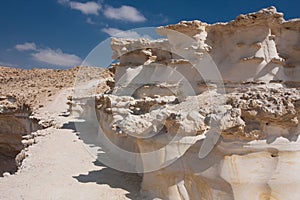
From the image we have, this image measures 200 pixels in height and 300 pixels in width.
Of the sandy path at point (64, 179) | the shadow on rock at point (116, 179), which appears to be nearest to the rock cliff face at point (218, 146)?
the shadow on rock at point (116, 179)

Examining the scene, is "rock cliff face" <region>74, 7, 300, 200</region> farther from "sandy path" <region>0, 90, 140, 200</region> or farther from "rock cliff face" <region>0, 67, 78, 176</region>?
"rock cliff face" <region>0, 67, 78, 176</region>

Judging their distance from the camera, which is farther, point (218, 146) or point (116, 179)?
point (116, 179)

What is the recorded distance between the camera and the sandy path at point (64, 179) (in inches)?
203

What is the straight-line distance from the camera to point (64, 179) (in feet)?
19.6

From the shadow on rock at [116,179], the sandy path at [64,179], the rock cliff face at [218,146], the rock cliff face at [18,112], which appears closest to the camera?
the rock cliff face at [218,146]

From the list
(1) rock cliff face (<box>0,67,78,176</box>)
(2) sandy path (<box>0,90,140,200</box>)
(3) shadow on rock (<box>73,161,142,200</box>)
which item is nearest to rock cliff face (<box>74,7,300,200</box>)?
(3) shadow on rock (<box>73,161,142,200</box>)

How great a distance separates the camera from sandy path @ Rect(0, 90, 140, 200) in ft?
16.9

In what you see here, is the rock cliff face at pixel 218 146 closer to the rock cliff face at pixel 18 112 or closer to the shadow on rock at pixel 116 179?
the shadow on rock at pixel 116 179

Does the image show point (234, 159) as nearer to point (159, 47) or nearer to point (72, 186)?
point (72, 186)

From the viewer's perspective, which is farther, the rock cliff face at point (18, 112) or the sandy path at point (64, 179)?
the rock cliff face at point (18, 112)

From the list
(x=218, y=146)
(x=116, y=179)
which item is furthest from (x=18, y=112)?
(x=218, y=146)

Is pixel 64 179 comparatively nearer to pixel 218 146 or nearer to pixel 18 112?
pixel 218 146

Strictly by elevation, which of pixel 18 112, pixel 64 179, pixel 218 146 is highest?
pixel 18 112

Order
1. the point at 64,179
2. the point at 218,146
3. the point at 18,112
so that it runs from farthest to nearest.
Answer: the point at 18,112 → the point at 64,179 → the point at 218,146
